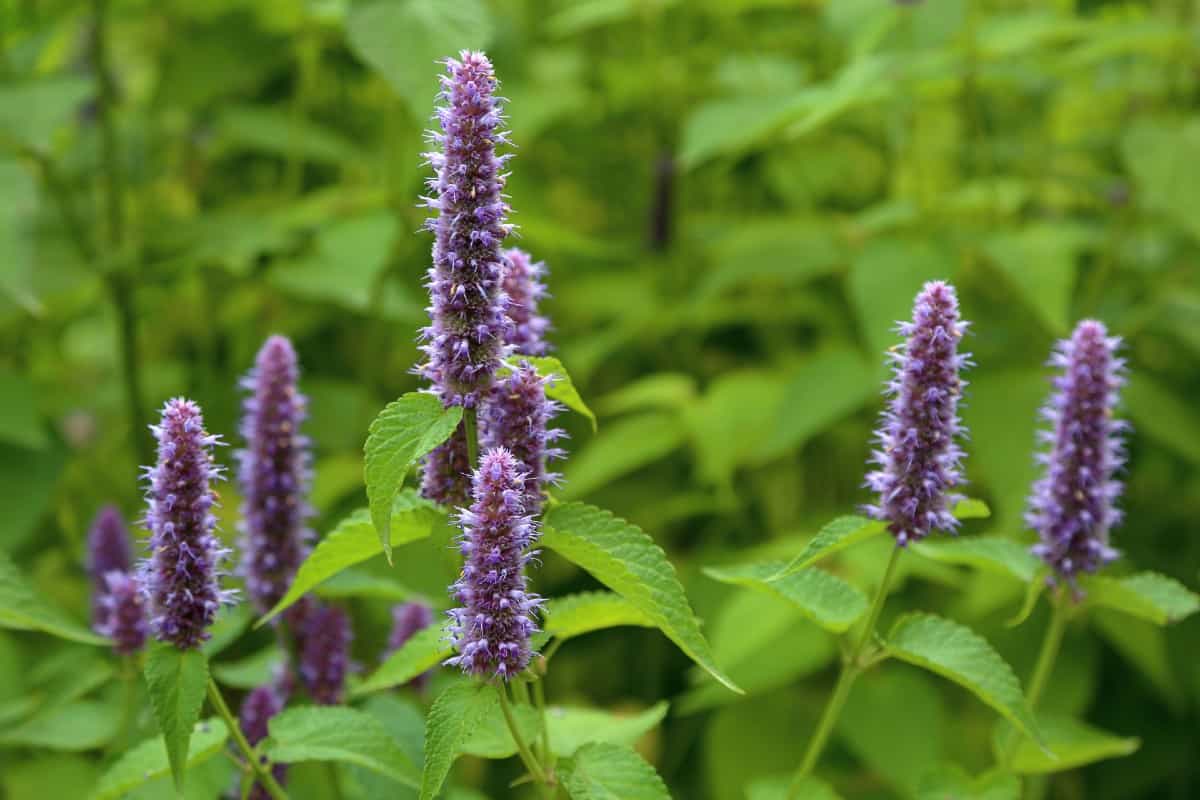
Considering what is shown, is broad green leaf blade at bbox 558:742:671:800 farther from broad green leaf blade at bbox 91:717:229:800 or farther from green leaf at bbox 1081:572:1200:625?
green leaf at bbox 1081:572:1200:625

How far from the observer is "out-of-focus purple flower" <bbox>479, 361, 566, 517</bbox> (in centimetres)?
132

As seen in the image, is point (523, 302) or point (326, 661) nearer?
point (523, 302)

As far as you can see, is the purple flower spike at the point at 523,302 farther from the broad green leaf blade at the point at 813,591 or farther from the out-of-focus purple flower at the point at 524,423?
the broad green leaf blade at the point at 813,591

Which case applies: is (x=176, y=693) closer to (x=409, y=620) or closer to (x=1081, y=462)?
(x=409, y=620)

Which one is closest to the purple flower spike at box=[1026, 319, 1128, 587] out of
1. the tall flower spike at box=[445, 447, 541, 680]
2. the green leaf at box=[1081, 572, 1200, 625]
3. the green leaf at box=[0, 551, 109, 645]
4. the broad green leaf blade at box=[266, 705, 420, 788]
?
the green leaf at box=[1081, 572, 1200, 625]

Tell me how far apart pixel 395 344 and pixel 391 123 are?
26.1 inches

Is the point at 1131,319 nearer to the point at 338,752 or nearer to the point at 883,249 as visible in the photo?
the point at 883,249

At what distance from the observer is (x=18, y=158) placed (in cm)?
332

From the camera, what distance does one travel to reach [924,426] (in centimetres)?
136

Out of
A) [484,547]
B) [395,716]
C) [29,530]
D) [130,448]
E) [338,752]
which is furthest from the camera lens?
[130,448]

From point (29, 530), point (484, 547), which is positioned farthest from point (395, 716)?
point (29, 530)

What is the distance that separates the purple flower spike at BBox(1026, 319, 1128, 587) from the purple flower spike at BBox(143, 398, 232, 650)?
3.16 feet

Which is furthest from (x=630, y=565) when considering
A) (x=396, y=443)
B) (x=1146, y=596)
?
(x=1146, y=596)

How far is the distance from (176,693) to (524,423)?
1.43 ft
